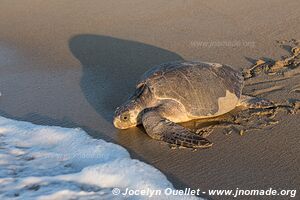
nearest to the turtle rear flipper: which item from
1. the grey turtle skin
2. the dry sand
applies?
the grey turtle skin

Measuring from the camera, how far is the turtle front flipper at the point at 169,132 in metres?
3.59

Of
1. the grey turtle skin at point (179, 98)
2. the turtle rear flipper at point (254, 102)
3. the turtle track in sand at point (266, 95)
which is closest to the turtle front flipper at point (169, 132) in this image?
the grey turtle skin at point (179, 98)

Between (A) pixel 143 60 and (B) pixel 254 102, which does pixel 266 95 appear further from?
(A) pixel 143 60

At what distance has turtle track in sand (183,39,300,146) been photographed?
3.91 metres

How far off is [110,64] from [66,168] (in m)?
2.26

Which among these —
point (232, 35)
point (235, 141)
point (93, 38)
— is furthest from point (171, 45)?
point (235, 141)

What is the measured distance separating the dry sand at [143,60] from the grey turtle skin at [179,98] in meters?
0.19

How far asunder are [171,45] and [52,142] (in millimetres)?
2520

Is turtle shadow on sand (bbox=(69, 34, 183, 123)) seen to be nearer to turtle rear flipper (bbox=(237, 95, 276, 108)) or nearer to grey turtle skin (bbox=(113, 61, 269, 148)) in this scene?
grey turtle skin (bbox=(113, 61, 269, 148))

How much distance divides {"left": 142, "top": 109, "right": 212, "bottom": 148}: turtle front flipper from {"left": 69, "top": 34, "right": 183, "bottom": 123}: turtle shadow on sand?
500 mm

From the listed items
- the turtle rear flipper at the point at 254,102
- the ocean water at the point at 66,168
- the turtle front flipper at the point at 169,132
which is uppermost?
the turtle rear flipper at the point at 254,102

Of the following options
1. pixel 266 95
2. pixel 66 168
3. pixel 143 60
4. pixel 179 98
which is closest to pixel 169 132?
pixel 179 98

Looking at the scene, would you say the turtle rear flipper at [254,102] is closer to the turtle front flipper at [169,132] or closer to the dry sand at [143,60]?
the dry sand at [143,60]

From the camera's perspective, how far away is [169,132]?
12.3 ft
